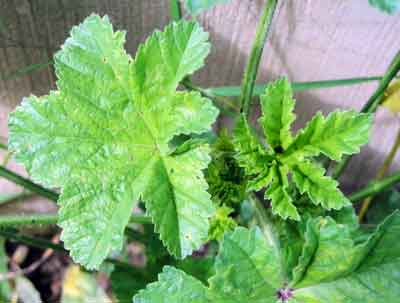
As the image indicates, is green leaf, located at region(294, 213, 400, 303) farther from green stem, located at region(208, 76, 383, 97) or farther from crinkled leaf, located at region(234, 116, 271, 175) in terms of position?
green stem, located at region(208, 76, 383, 97)

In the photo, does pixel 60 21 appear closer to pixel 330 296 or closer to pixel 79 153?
pixel 79 153

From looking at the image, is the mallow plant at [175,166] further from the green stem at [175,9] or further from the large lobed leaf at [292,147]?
the green stem at [175,9]

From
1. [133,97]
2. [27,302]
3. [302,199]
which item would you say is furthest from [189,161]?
[27,302]

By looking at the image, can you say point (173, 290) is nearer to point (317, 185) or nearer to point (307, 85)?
point (317, 185)

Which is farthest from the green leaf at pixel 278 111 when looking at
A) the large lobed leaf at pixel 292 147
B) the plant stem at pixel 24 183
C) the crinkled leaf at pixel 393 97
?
the crinkled leaf at pixel 393 97

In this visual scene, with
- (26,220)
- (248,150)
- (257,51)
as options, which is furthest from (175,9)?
(26,220)

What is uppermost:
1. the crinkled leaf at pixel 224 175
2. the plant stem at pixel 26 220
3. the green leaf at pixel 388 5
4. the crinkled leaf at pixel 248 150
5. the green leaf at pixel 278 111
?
the green leaf at pixel 388 5
